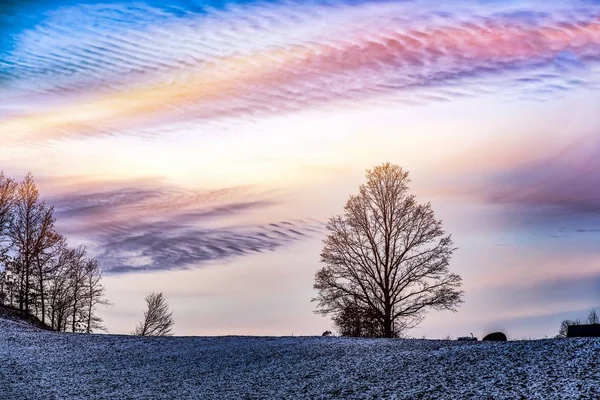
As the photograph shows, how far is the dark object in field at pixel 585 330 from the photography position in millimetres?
22562

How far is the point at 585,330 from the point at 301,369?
1016 cm

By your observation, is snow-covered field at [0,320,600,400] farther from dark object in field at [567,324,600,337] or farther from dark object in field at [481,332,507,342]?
dark object in field at [567,324,600,337]

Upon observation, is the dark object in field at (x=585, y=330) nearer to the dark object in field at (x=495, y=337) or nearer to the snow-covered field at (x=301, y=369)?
the dark object in field at (x=495, y=337)

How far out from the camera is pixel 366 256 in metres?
38.4

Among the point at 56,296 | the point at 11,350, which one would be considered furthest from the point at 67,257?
the point at 11,350

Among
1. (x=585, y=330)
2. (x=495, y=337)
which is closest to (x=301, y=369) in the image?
(x=495, y=337)

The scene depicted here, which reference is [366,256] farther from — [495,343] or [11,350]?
[11,350]

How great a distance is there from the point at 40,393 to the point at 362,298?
791 inches

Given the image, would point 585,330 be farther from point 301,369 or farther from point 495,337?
point 301,369

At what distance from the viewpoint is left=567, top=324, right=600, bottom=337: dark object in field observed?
22562 mm

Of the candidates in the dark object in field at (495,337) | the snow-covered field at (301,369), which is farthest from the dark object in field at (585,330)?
the snow-covered field at (301,369)

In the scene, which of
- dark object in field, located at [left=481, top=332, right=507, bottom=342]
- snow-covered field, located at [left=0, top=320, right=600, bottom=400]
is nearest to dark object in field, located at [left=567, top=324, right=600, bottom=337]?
dark object in field, located at [left=481, top=332, right=507, bottom=342]

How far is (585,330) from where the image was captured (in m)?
22.9

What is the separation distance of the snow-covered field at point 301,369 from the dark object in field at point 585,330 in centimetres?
360
